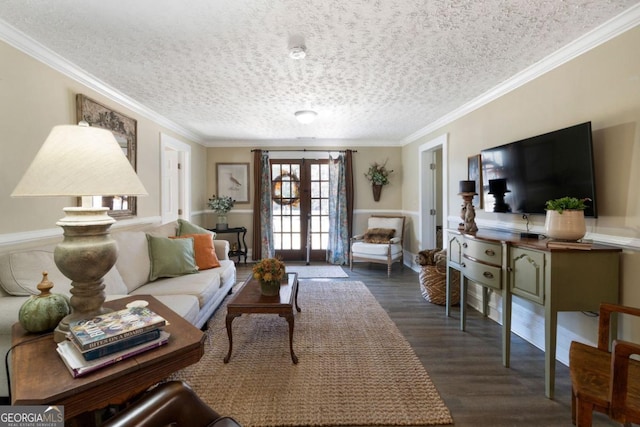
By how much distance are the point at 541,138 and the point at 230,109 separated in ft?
10.6

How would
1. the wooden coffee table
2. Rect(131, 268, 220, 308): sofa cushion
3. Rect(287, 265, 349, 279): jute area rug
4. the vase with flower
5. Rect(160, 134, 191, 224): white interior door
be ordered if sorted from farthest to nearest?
1. Rect(287, 265, 349, 279): jute area rug
2. Rect(160, 134, 191, 224): white interior door
3. Rect(131, 268, 220, 308): sofa cushion
4. the vase with flower
5. the wooden coffee table

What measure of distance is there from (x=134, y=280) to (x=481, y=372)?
2.93 metres

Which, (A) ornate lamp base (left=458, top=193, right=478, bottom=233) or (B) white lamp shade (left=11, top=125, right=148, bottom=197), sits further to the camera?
(A) ornate lamp base (left=458, top=193, right=478, bottom=233)

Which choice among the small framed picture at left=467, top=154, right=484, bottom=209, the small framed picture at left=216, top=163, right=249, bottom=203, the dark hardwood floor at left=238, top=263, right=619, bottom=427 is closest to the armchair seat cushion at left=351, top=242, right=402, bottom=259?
the dark hardwood floor at left=238, top=263, right=619, bottom=427

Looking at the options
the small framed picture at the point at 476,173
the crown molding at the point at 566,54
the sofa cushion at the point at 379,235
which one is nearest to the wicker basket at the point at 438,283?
the small framed picture at the point at 476,173

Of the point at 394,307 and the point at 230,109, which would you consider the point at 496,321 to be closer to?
the point at 394,307

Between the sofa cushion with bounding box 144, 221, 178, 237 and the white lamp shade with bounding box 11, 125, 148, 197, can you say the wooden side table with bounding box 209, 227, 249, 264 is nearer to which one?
the sofa cushion with bounding box 144, 221, 178, 237

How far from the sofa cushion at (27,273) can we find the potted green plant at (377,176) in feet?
15.2

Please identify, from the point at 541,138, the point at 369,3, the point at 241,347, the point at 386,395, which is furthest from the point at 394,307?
the point at 369,3

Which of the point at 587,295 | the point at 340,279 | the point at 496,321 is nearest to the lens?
the point at 587,295

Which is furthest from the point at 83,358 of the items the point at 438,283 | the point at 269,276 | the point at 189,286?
the point at 438,283

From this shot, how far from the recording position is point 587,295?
1.75 metres

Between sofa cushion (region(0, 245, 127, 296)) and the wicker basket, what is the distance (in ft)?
10.9

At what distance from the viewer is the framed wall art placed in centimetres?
255
